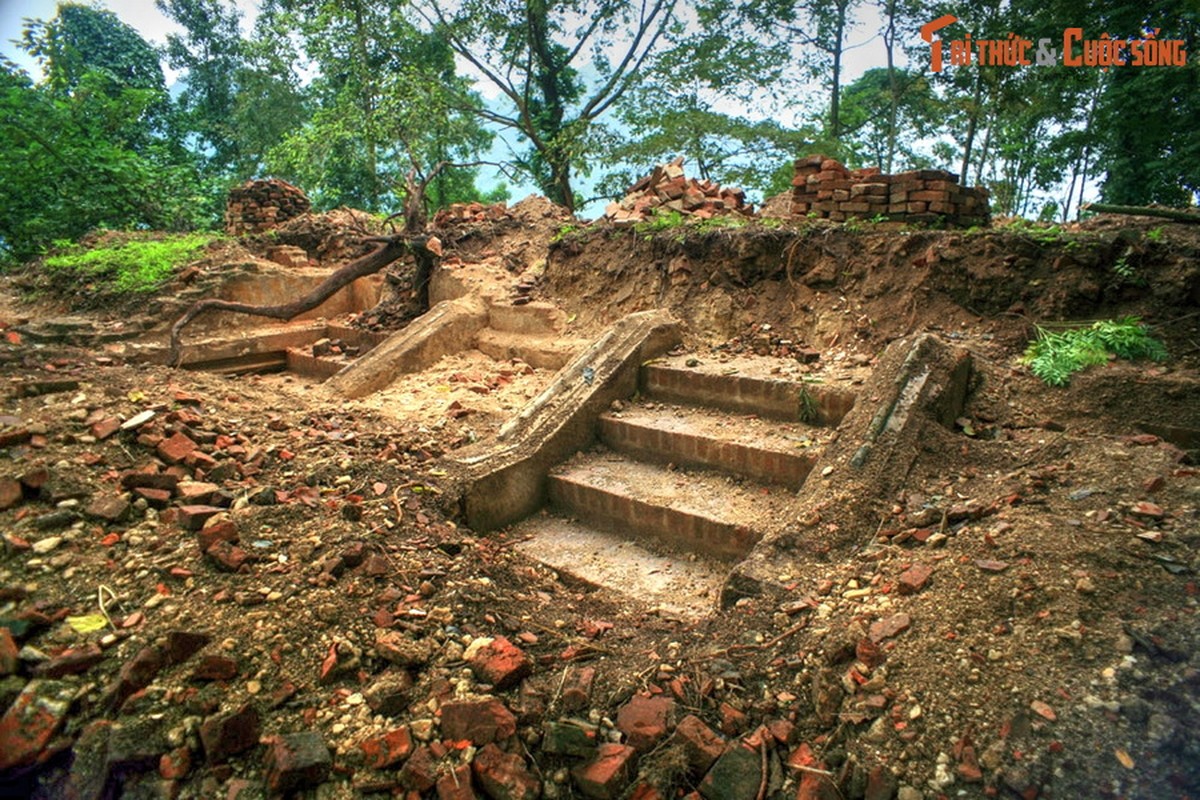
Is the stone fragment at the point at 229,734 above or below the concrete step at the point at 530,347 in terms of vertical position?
below

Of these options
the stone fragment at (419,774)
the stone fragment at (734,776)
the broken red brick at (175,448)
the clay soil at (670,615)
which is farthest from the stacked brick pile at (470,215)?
the stone fragment at (734,776)

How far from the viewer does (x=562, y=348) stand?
5723 mm

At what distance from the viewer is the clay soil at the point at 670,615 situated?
1.71m

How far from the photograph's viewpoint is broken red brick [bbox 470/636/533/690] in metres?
2.05

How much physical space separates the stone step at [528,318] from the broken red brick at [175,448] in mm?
3440

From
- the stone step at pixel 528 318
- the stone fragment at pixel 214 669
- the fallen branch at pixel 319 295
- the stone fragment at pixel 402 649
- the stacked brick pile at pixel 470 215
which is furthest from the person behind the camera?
the stacked brick pile at pixel 470 215

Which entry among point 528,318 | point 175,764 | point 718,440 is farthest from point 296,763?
point 528,318

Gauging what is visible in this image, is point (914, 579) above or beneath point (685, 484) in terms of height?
above

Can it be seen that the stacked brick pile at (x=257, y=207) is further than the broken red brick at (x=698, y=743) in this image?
Yes

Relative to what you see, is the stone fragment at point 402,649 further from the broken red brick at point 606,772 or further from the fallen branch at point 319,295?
the fallen branch at point 319,295

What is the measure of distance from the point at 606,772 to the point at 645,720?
214 mm

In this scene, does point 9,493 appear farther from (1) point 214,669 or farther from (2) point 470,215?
(2) point 470,215

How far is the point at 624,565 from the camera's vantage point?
3.40 metres

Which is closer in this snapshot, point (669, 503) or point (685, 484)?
point (669, 503)
